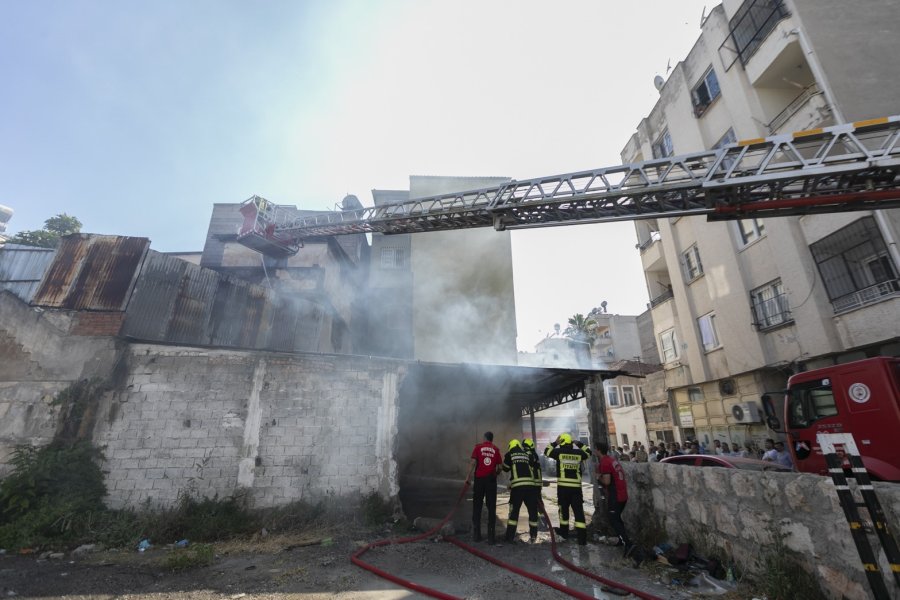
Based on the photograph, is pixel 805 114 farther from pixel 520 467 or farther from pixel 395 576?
pixel 395 576

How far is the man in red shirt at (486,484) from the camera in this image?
6.85m

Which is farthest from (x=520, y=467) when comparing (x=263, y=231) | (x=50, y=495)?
(x=263, y=231)

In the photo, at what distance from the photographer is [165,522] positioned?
6.95 meters

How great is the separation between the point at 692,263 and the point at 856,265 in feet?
19.1

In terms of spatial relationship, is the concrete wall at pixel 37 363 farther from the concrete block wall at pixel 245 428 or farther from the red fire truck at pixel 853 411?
the red fire truck at pixel 853 411

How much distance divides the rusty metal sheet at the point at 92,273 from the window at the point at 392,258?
653 inches

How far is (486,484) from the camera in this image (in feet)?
23.0

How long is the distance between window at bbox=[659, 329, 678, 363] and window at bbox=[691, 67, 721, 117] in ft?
30.3

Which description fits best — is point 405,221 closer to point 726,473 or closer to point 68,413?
point 68,413

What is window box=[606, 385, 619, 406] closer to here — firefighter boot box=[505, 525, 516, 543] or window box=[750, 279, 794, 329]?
window box=[750, 279, 794, 329]

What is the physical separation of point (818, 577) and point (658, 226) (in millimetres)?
16929

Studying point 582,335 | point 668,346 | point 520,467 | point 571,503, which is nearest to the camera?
point 571,503

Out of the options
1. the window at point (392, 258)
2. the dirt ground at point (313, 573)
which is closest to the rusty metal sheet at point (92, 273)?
the dirt ground at point (313, 573)

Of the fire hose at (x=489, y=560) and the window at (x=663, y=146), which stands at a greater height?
the window at (x=663, y=146)
